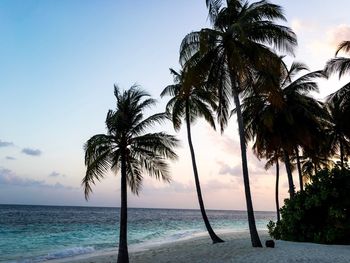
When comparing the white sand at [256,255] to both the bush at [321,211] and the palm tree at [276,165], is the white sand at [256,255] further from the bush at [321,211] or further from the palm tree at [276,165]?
the palm tree at [276,165]

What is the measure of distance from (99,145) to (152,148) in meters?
2.42

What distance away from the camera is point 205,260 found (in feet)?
55.1

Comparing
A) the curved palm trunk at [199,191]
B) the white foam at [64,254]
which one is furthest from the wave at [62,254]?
the curved palm trunk at [199,191]

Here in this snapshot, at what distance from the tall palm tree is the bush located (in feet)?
16.5

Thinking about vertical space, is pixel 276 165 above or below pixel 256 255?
above

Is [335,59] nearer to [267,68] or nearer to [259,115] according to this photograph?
[259,115]

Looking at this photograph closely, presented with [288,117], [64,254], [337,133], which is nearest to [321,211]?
[288,117]

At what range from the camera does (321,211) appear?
71.9ft

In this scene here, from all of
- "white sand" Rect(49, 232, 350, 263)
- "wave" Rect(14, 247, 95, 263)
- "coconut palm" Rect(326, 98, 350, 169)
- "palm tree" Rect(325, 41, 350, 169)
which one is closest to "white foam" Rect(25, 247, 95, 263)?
"wave" Rect(14, 247, 95, 263)

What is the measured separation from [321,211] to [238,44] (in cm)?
1097

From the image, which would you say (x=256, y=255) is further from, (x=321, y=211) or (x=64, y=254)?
(x=64, y=254)

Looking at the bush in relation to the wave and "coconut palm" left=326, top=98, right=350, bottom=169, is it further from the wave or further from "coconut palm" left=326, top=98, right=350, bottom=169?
the wave

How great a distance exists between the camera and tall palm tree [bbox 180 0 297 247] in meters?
17.9

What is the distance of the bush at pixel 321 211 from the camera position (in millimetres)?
20719
